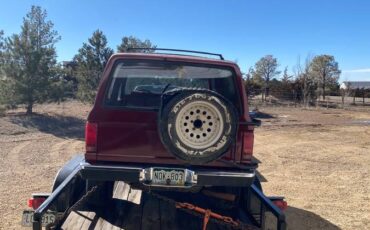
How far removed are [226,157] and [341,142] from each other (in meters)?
12.0

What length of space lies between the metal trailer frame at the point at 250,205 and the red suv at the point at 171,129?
0.19 feet

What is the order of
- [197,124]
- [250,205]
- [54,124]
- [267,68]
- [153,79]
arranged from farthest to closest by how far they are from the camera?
[267,68] < [54,124] < [250,205] < [153,79] < [197,124]

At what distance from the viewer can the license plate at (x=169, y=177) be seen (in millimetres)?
3393

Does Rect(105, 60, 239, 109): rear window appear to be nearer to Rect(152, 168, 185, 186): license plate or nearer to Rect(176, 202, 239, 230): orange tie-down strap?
Rect(152, 168, 185, 186): license plate

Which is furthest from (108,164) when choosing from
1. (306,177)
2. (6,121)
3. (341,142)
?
(6,121)

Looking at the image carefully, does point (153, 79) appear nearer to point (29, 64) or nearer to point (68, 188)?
point (68, 188)

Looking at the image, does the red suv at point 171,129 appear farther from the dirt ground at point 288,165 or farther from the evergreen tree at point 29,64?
the evergreen tree at point 29,64

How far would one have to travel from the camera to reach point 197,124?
326cm

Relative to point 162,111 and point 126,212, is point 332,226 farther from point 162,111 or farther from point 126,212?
point 162,111

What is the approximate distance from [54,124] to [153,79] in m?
13.5

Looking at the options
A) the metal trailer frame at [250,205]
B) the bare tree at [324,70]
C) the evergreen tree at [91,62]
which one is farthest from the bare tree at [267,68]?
the metal trailer frame at [250,205]

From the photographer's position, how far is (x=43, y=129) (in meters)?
15.4

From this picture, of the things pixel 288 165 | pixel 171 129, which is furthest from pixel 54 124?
pixel 171 129

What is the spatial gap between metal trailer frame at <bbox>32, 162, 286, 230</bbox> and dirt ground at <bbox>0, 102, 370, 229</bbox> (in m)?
1.66
